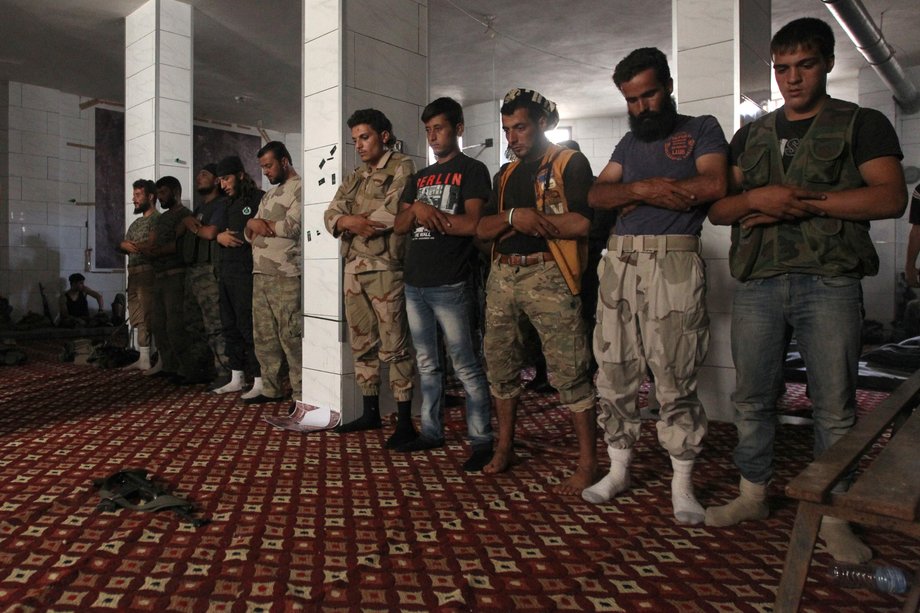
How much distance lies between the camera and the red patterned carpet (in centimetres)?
162

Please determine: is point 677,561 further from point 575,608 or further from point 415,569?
point 415,569

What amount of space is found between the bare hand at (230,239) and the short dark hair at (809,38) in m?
3.49

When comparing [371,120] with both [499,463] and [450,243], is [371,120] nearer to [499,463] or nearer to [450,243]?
[450,243]

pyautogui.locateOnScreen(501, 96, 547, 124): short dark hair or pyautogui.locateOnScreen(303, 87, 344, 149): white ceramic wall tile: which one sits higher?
pyautogui.locateOnScreen(303, 87, 344, 149): white ceramic wall tile

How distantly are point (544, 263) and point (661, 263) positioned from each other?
0.48m

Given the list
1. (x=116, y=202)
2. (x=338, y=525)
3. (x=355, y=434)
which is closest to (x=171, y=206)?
(x=355, y=434)

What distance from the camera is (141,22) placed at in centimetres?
642

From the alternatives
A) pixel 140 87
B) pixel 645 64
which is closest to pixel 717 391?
pixel 645 64

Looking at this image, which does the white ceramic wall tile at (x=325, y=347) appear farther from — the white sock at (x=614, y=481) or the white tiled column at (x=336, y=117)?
the white sock at (x=614, y=481)

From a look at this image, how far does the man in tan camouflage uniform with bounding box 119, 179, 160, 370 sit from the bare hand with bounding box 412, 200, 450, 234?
3264 millimetres

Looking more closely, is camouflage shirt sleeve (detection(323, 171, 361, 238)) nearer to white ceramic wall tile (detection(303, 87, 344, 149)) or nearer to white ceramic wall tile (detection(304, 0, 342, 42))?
white ceramic wall tile (detection(303, 87, 344, 149))

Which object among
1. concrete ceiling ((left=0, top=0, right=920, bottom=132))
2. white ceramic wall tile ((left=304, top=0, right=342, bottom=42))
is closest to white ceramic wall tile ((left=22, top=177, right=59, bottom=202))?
concrete ceiling ((left=0, top=0, right=920, bottom=132))

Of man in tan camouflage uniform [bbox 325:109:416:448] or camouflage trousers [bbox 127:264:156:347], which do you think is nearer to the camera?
man in tan camouflage uniform [bbox 325:109:416:448]

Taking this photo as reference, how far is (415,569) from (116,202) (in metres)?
10.2
